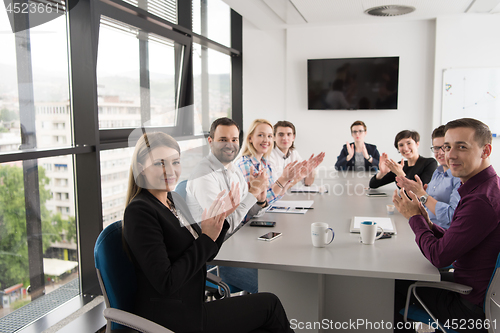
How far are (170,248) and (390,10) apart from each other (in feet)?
15.2

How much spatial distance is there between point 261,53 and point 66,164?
4094mm

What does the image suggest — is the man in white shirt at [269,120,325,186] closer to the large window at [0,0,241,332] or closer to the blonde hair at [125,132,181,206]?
the large window at [0,0,241,332]

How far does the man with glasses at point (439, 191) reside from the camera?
212cm

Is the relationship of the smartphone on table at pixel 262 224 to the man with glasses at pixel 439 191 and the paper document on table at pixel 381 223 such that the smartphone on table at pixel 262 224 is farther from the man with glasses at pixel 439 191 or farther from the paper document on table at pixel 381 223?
the man with glasses at pixel 439 191

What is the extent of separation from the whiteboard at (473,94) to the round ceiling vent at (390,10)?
99 cm

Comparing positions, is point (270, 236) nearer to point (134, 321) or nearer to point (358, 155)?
point (134, 321)

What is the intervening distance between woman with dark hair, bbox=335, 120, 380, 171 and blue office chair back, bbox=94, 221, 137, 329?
3.47 meters

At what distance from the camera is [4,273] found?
2.06m

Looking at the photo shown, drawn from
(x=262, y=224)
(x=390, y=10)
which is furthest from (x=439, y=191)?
(x=390, y=10)

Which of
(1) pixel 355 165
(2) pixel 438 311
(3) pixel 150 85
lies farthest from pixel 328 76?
(2) pixel 438 311

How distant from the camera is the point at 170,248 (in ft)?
4.26

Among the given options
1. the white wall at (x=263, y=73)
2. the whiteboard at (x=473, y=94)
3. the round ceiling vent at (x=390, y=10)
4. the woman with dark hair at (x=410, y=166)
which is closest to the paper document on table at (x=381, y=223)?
the woman with dark hair at (x=410, y=166)

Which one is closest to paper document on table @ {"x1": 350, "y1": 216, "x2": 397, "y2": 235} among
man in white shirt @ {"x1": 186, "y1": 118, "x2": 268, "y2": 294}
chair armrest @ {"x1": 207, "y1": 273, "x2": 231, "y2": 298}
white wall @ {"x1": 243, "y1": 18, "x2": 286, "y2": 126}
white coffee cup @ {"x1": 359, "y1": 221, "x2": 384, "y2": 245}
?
→ white coffee cup @ {"x1": 359, "y1": 221, "x2": 384, "y2": 245}

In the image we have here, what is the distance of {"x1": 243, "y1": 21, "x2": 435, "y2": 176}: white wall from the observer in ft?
17.7
